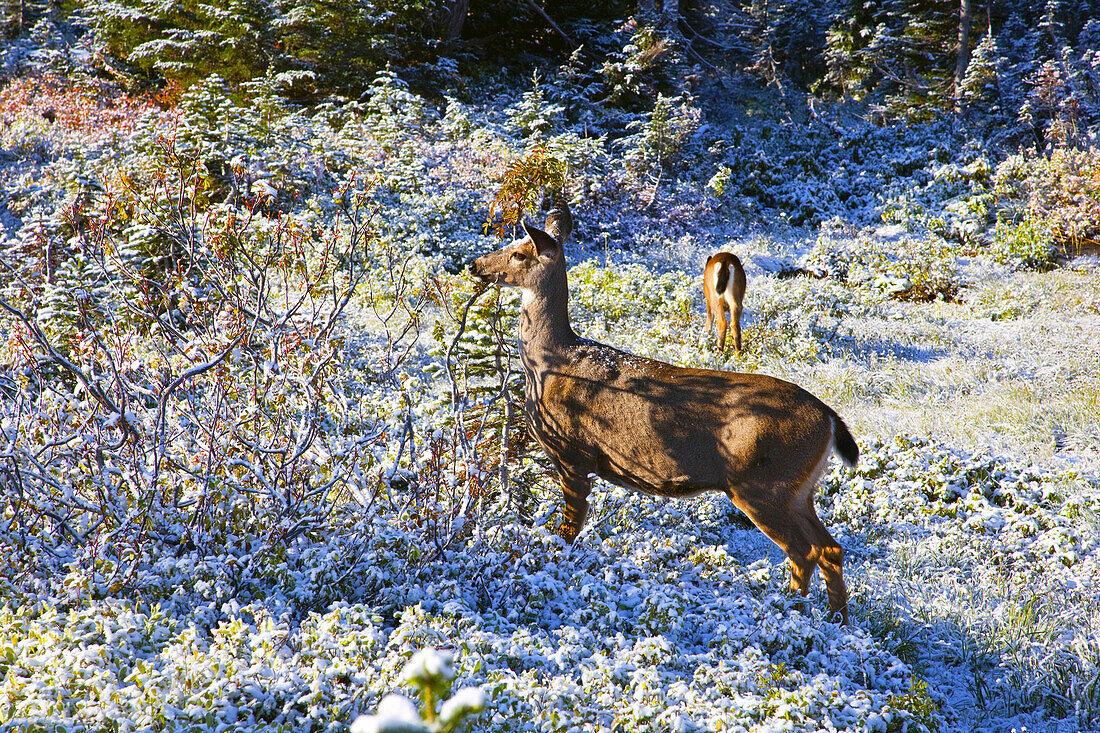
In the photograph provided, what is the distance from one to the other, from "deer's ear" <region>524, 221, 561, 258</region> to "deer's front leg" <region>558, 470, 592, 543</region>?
1.38 meters

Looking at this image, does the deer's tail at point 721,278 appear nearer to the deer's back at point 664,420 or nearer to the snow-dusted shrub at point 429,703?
the deer's back at point 664,420

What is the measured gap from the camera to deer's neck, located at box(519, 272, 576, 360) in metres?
4.38

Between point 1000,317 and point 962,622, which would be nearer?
point 962,622

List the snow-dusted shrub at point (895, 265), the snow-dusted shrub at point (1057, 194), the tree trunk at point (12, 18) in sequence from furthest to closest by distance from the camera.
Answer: the tree trunk at point (12, 18)
the snow-dusted shrub at point (1057, 194)
the snow-dusted shrub at point (895, 265)

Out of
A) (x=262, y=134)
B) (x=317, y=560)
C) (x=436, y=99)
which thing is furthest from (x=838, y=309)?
(x=436, y=99)

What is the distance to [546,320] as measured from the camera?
174 inches

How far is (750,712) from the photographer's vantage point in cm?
273

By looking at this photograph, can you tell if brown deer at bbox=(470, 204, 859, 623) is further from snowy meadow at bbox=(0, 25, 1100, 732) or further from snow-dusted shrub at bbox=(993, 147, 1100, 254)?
snow-dusted shrub at bbox=(993, 147, 1100, 254)

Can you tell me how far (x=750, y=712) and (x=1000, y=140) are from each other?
62.3ft

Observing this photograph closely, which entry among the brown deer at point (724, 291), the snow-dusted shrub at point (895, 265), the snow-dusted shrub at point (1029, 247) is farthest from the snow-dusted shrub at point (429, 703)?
the snow-dusted shrub at point (1029, 247)

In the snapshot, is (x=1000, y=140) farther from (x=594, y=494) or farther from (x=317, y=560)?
(x=317, y=560)

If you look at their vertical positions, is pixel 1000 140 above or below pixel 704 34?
below

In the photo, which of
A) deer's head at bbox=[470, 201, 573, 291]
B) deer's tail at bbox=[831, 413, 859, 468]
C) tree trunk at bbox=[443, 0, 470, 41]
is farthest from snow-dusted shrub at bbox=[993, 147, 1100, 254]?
tree trunk at bbox=[443, 0, 470, 41]

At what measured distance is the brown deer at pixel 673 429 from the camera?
3598 millimetres
